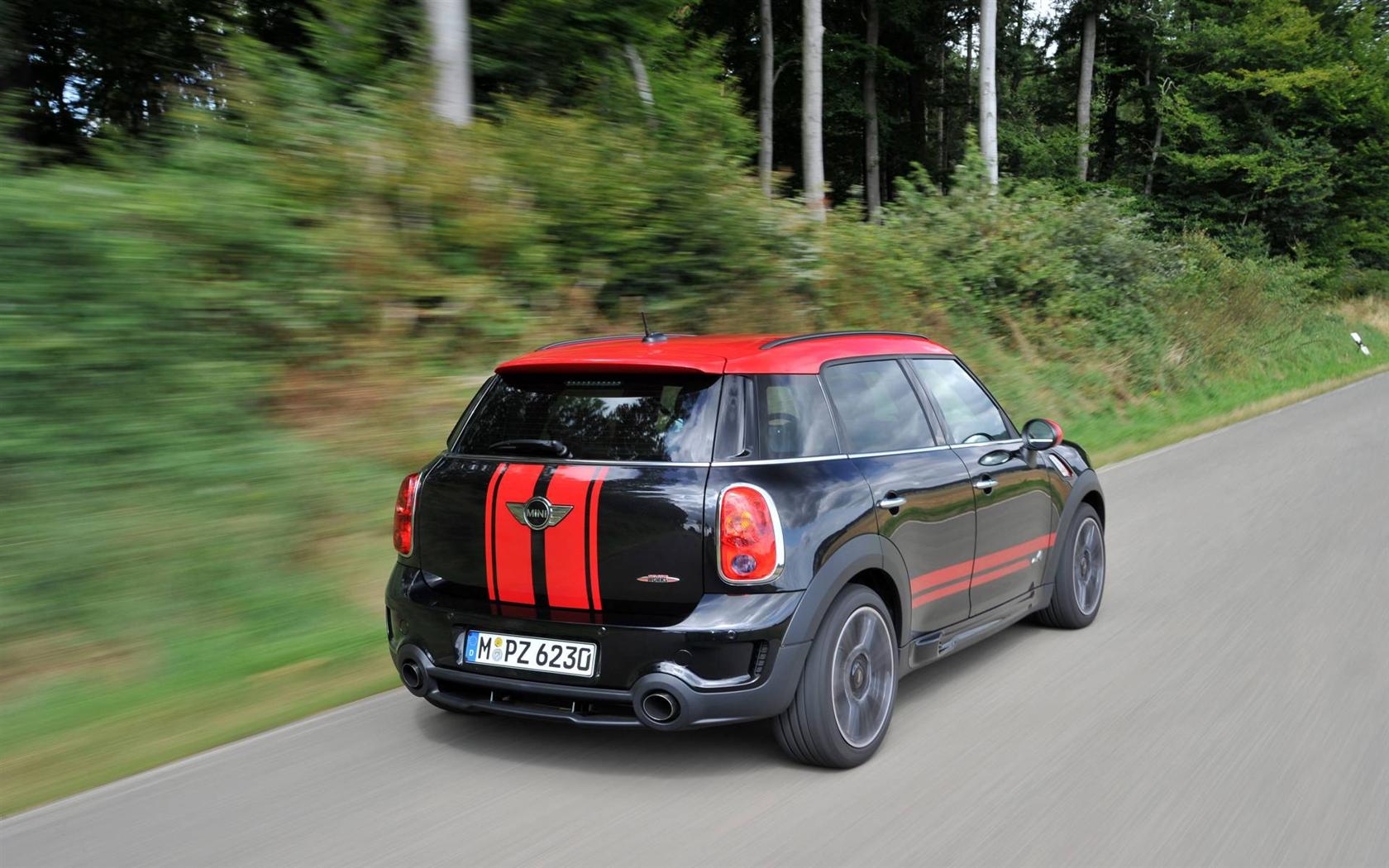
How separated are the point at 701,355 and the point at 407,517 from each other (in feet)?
4.32

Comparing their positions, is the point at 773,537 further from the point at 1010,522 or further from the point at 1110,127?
the point at 1110,127

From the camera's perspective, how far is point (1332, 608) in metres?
6.45

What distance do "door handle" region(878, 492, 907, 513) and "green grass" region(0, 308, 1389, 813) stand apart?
2.43 meters

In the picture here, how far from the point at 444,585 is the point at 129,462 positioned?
2.46m

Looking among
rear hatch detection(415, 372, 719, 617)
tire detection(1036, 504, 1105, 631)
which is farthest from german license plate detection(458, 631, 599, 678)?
tire detection(1036, 504, 1105, 631)

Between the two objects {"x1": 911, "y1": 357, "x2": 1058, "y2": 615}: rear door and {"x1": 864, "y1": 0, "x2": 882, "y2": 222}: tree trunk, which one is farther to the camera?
{"x1": 864, "y1": 0, "x2": 882, "y2": 222}: tree trunk

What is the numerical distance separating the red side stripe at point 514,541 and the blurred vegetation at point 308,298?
1412mm

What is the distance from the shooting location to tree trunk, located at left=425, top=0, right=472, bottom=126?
1054cm

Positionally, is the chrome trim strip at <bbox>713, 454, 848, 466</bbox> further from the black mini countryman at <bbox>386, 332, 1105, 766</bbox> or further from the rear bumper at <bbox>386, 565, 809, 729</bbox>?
the rear bumper at <bbox>386, 565, 809, 729</bbox>

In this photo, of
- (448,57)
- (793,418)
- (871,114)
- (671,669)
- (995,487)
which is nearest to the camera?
(671,669)

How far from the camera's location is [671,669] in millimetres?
3893

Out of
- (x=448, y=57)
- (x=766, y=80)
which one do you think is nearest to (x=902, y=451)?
(x=448, y=57)


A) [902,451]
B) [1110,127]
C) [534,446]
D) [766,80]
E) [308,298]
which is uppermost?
[1110,127]

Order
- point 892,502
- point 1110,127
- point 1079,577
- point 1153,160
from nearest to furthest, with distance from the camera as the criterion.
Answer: point 892,502, point 1079,577, point 1153,160, point 1110,127
